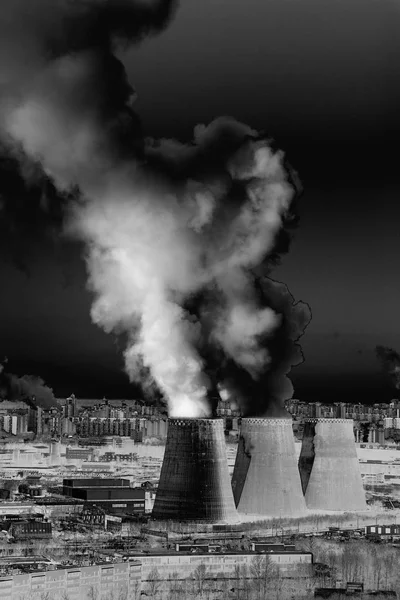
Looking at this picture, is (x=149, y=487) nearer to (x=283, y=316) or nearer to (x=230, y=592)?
(x=283, y=316)

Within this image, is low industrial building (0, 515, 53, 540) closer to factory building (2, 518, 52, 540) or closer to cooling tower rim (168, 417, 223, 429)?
factory building (2, 518, 52, 540)

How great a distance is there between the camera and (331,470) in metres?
36.2

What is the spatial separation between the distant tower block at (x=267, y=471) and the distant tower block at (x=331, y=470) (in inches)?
97.2

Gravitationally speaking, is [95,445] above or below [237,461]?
above

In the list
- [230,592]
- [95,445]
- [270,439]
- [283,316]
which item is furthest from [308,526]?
[95,445]

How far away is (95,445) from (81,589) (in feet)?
126

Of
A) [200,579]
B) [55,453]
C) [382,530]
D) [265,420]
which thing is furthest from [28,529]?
[55,453]

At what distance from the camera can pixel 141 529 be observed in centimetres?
3188

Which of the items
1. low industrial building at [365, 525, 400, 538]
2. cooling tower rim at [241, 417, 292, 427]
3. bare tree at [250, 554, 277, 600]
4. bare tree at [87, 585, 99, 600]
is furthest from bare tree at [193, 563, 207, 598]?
low industrial building at [365, 525, 400, 538]

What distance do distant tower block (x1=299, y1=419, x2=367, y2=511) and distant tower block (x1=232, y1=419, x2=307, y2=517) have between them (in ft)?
8.10

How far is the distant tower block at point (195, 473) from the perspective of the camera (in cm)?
3022

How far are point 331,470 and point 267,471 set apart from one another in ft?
10.7

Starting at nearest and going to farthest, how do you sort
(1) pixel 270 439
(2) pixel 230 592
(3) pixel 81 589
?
1. (3) pixel 81 589
2. (2) pixel 230 592
3. (1) pixel 270 439

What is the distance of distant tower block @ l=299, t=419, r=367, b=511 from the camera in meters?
36.1
